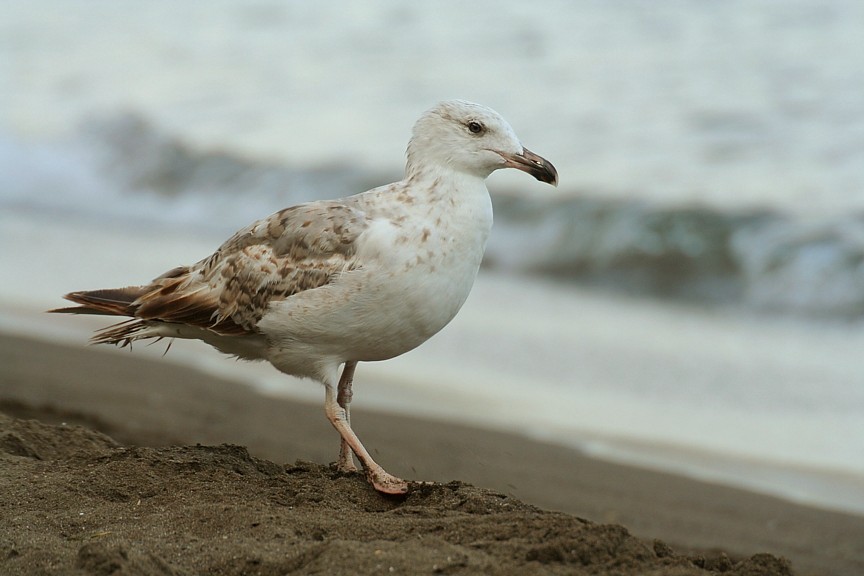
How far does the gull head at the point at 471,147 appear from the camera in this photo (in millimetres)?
5078

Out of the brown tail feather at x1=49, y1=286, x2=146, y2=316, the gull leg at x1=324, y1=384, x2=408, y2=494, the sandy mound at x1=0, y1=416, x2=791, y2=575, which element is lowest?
the sandy mound at x1=0, y1=416, x2=791, y2=575

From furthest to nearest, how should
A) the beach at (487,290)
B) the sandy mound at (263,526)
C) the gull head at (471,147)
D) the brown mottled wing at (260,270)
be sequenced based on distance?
the gull head at (471,147) < the brown mottled wing at (260,270) < the beach at (487,290) < the sandy mound at (263,526)

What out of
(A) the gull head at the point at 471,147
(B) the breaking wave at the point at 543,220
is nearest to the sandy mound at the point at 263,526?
(A) the gull head at the point at 471,147

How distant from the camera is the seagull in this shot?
474cm

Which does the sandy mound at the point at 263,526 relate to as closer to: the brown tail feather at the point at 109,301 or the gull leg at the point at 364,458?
the gull leg at the point at 364,458

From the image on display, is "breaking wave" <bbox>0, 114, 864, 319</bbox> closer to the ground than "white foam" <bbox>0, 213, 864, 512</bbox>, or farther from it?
farther from it

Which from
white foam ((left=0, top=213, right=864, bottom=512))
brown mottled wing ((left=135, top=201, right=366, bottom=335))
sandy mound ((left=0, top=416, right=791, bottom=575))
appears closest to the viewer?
sandy mound ((left=0, top=416, right=791, bottom=575))

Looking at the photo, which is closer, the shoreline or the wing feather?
the wing feather

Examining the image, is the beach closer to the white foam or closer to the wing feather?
the white foam

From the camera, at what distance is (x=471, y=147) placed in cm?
509

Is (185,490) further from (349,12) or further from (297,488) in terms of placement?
(349,12)

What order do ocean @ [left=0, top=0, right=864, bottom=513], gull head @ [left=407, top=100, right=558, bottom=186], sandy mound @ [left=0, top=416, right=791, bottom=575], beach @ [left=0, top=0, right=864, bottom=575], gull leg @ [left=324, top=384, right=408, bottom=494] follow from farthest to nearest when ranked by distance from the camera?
ocean @ [left=0, top=0, right=864, bottom=513]
gull head @ [left=407, top=100, right=558, bottom=186]
gull leg @ [left=324, top=384, right=408, bottom=494]
beach @ [left=0, top=0, right=864, bottom=575]
sandy mound @ [left=0, top=416, right=791, bottom=575]

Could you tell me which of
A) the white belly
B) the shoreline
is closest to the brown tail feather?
the white belly

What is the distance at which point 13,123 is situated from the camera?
53.7 feet
